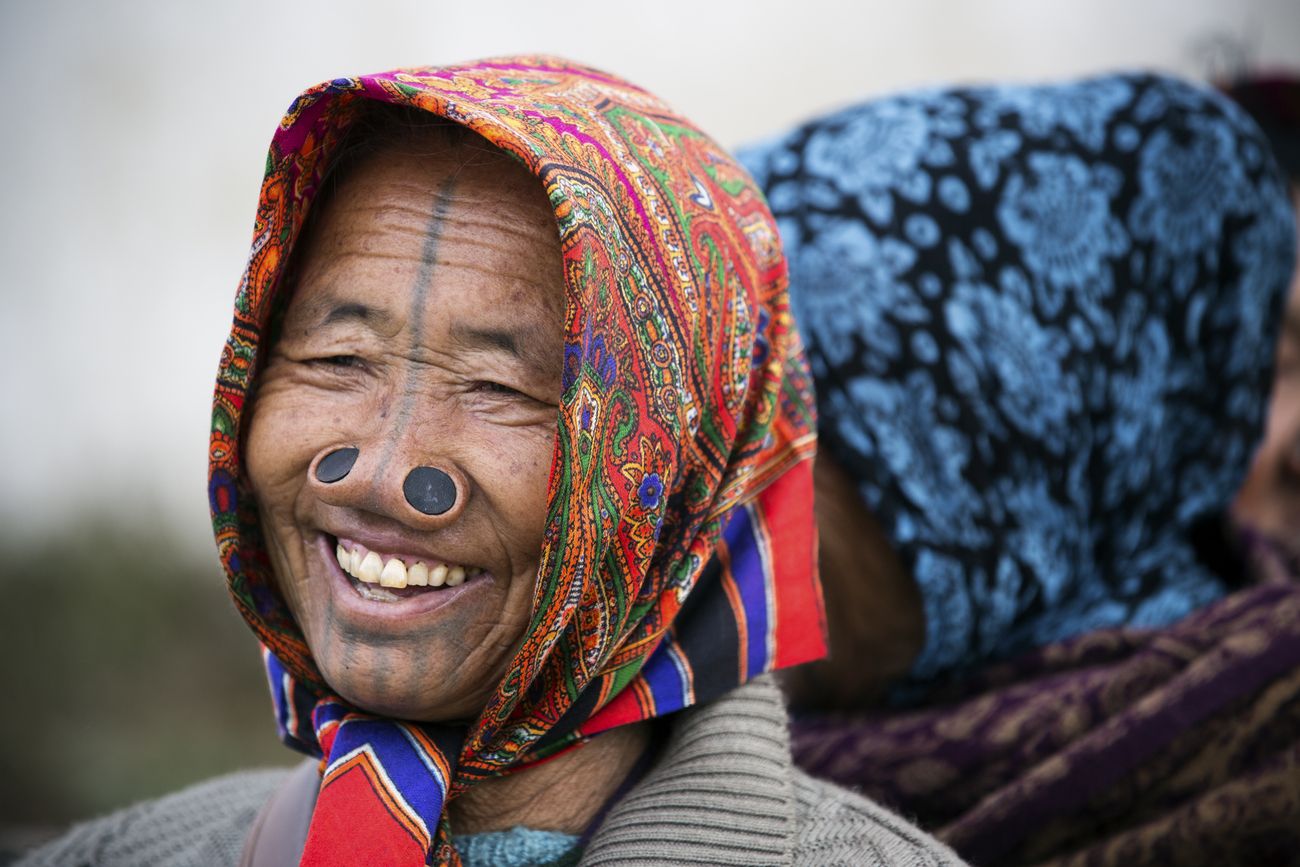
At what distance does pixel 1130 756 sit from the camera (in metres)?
2.50

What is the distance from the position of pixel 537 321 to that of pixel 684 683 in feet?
2.01

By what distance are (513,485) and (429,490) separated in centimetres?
12

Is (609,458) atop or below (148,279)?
atop

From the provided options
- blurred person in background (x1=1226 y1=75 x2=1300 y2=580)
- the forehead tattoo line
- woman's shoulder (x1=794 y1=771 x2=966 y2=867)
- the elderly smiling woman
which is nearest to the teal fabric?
the elderly smiling woman

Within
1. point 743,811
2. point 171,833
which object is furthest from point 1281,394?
point 171,833

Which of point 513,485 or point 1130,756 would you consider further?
point 1130,756

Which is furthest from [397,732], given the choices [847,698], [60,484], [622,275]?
[60,484]

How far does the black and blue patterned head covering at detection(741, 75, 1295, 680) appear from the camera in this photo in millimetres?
2828

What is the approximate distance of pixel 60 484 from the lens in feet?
15.9

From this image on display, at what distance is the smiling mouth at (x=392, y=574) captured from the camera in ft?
5.76

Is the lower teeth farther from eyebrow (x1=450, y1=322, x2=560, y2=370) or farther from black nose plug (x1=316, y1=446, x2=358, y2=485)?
eyebrow (x1=450, y1=322, x2=560, y2=370)

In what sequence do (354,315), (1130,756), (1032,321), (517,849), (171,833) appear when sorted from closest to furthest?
1. (354,315)
2. (517,849)
3. (171,833)
4. (1130,756)
5. (1032,321)

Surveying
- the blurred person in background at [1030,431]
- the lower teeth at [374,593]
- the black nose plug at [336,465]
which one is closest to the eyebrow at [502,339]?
the black nose plug at [336,465]

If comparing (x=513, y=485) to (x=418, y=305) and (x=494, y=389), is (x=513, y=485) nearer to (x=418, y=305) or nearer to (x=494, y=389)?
(x=494, y=389)
